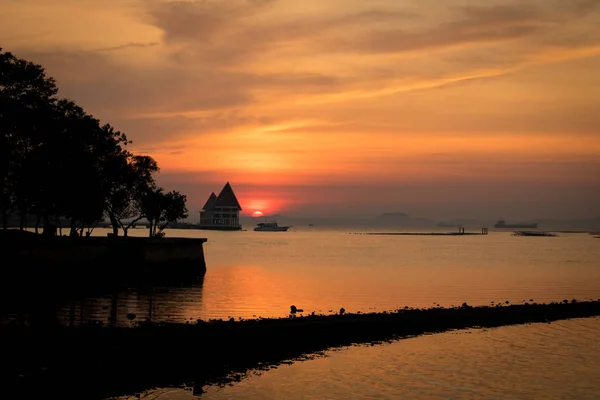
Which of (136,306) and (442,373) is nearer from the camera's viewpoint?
(442,373)

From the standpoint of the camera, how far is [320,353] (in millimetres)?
32625

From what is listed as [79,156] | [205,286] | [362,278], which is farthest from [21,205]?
[362,278]

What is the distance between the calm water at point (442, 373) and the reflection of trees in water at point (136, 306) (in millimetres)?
13391

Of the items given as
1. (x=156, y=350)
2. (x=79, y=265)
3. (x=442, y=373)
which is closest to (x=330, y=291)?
(x=79, y=265)

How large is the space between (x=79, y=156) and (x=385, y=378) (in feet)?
164

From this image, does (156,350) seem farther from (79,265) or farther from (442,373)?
(79,265)

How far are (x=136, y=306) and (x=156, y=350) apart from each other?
66.3ft

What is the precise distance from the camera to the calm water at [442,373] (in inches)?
1020

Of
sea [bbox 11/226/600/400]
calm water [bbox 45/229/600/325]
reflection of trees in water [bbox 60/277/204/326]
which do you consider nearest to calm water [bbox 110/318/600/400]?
sea [bbox 11/226/600/400]

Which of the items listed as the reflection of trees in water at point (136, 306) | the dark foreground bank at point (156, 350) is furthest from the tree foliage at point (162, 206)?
the dark foreground bank at point (156, 350)

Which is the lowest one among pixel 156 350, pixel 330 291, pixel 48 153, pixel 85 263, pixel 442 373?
pixel 442 373

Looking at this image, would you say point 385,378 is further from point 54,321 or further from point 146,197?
point 146,197

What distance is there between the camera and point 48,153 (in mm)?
66500

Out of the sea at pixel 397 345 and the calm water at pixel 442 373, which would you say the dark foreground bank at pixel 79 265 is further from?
the calm water at pixel 442 373
